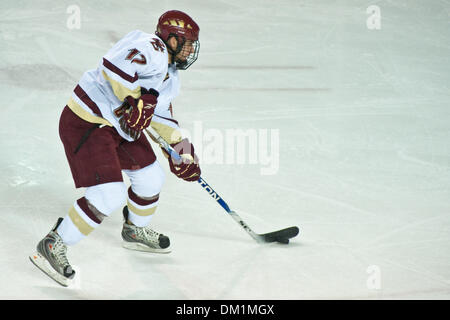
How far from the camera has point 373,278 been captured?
8.71 ft

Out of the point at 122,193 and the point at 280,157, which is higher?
the point at 122,193

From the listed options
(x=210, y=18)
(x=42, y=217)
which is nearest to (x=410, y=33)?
(x=210, y=18)

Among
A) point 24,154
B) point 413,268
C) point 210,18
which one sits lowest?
point 413,268

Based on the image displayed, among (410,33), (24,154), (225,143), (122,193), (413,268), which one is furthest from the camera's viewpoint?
(410,33)

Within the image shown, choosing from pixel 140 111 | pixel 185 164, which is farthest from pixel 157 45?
pixel 185 164

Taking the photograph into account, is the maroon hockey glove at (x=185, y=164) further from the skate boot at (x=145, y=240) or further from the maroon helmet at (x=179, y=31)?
the maroon helmet at (x=179, y=31)

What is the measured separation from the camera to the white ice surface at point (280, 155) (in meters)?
2.68

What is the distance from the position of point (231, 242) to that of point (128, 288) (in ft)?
2.03

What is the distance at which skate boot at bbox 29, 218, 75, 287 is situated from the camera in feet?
8.28

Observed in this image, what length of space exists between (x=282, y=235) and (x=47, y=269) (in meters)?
1.03

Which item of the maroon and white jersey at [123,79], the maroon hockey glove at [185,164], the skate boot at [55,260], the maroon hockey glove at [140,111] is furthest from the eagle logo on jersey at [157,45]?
the skate boot at [55,260]

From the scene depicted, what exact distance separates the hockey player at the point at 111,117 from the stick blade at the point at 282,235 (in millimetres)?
695

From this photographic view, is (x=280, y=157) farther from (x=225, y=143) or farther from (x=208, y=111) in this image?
(x=208, y=111)

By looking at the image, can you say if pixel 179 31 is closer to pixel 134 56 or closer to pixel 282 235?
pixel 134 56
